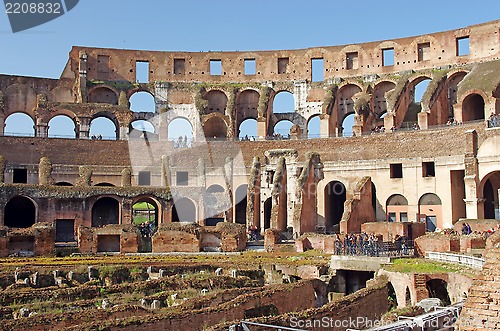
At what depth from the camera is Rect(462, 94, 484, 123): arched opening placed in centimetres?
4531

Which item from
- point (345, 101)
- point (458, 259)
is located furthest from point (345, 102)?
point (458, 259)

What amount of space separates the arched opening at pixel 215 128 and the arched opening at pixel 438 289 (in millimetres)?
33685

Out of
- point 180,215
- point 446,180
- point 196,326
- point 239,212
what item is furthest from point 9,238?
point 446,180

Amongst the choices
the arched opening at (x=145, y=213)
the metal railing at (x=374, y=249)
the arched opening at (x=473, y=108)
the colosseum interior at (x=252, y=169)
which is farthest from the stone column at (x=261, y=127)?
the metal railing at (x=374, y=249)

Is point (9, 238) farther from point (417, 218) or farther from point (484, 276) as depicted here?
point (484, 276)

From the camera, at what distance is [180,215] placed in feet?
143

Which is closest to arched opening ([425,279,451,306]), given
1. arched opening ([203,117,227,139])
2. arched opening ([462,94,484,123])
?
arched opening ([462,94,484,123])

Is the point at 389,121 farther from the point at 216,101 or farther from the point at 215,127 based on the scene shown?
the point at 216,101

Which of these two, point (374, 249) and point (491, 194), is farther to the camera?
point (491, 194)

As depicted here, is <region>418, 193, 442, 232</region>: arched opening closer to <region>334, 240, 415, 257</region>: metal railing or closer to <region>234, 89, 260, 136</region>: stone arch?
<region>334, 240, 415, 257</region>: metal railing

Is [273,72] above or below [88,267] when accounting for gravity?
above

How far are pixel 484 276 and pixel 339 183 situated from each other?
36.7 m

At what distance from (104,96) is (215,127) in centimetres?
1128

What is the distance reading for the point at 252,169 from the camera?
4400cm
